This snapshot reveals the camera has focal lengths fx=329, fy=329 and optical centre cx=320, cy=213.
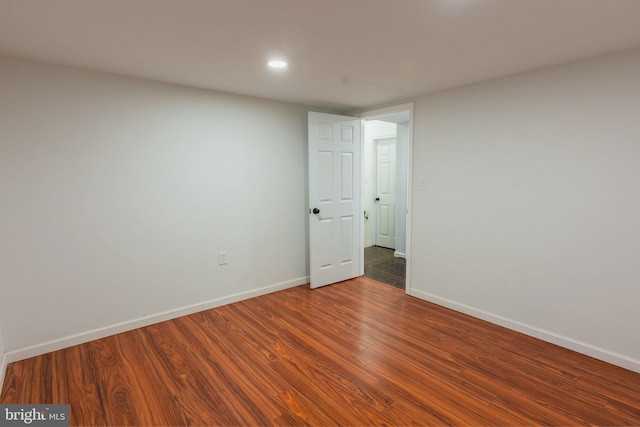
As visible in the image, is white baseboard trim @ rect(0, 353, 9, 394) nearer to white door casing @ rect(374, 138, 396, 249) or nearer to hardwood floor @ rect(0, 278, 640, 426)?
hardwood floor @ rect(0, 278, 640, 426)

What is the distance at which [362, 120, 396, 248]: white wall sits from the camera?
5660mm

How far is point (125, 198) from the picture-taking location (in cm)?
273

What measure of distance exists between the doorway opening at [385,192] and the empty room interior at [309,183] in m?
1.54

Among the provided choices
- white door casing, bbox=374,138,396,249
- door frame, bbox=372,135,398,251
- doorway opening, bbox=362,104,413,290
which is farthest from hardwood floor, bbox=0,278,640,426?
door frame, bbox=372,135,398,251

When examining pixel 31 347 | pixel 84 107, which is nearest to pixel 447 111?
pixel 84 107

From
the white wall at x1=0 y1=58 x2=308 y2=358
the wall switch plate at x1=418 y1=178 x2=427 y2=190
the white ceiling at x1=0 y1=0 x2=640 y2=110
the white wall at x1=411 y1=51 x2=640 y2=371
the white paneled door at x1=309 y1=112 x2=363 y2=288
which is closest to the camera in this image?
the white ceiling at x1=0 y1=0 x2=640 y2=110

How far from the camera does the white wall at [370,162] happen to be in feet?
18.6

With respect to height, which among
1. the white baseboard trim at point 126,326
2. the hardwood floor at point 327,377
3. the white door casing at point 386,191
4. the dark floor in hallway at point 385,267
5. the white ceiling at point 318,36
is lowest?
the hardwood floor at point 327,377

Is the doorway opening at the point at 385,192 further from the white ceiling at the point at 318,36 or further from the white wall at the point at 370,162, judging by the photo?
the white ceiling at the point at 318,36

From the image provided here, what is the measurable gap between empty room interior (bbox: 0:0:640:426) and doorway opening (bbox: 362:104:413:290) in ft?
5.06

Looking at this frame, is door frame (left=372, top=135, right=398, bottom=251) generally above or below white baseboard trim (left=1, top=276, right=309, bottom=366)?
above

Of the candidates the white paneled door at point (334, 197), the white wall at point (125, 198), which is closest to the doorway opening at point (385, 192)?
the white paneled door at point (334, 197)

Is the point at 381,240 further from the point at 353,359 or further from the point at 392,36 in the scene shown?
the point at 392,36

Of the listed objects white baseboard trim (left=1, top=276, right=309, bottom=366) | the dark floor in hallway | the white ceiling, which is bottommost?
the dark floor in hallway
